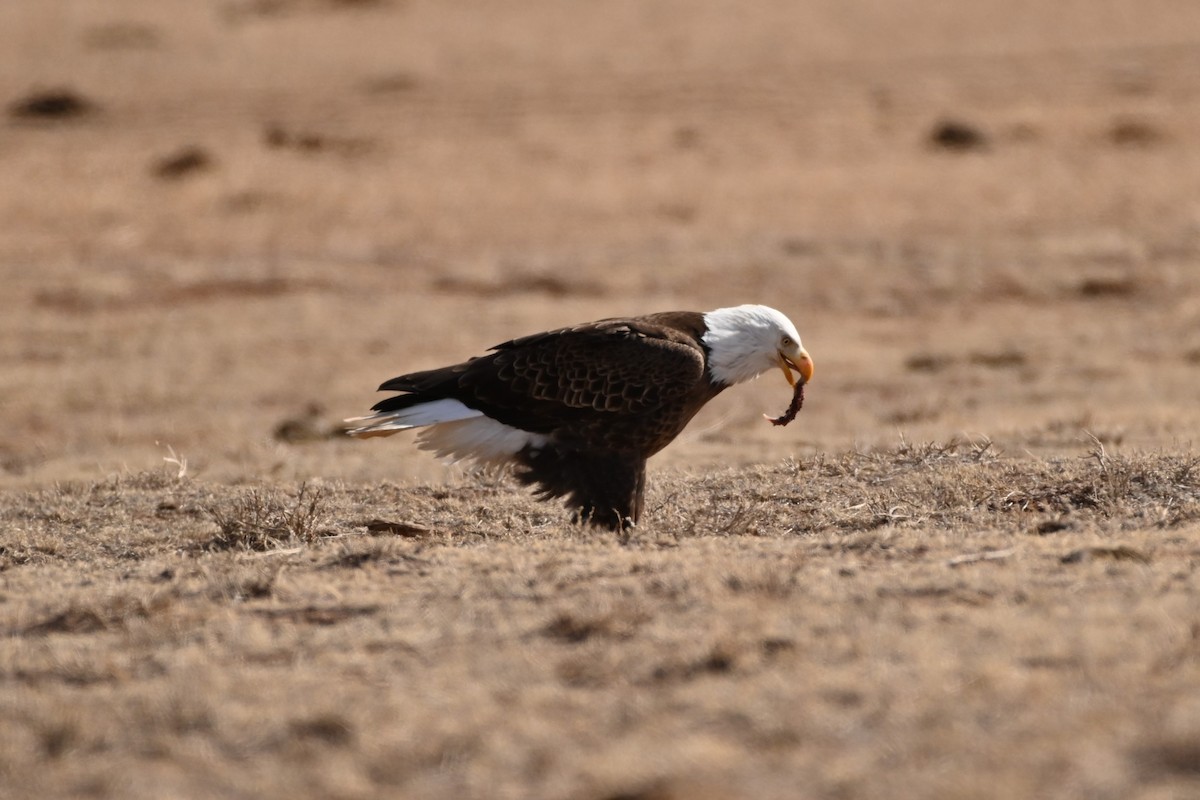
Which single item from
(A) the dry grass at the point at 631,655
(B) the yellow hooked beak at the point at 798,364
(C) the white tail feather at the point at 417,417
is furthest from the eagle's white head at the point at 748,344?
(C) the white tail feather at the point at 417,417

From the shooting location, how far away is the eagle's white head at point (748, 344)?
299 inches

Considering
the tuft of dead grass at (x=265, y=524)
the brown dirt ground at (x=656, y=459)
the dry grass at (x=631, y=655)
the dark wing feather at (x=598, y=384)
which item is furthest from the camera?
the dark wing feather at (x=598, y=384)

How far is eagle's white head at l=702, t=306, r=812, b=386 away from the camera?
25.0 ft

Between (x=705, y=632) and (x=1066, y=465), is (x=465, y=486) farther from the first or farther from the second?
(x=705, y=632)

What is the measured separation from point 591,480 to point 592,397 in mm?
397

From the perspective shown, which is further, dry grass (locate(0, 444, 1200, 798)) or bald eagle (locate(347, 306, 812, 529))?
bald eagle (locate(347, 306, 812, 529))

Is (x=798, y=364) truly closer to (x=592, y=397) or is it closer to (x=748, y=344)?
(x=748, y=344)

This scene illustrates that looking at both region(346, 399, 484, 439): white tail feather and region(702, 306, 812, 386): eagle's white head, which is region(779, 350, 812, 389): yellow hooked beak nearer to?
region(702, 306, 812, 386): eagle's white head

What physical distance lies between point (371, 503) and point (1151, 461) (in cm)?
385

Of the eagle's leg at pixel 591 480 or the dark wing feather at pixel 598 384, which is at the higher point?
the dark wing feather at pixel 598 384

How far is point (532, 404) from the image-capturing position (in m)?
7.55

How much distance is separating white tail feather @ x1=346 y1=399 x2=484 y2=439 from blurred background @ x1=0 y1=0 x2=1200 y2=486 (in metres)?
1.57

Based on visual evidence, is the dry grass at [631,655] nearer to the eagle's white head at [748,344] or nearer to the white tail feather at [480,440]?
the white tail feather at [480,440]

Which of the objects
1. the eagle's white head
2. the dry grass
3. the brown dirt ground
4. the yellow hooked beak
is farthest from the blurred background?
the dry grass
